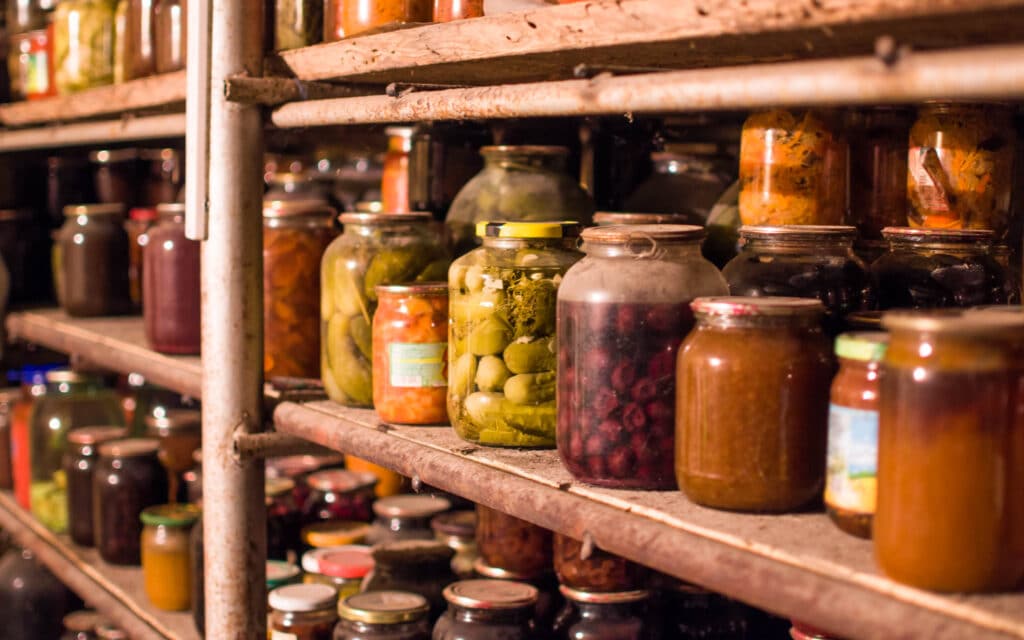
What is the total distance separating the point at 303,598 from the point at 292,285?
440 millimetres

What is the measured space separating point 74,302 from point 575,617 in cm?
153

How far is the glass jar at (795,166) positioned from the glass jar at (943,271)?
0.26 ft

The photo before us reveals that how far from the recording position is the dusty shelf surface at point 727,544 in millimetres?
763

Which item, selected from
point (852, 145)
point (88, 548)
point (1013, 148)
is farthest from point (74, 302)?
point (1013, 148)

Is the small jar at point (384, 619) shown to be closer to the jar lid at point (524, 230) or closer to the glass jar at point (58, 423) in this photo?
the jar lid at point (524, 230)

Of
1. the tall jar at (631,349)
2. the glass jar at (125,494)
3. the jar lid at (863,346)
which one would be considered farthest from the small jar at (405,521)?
the jar lid at (863,346)

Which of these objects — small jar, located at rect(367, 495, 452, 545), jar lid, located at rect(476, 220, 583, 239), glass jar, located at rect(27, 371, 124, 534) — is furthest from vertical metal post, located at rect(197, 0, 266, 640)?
glass jar, located at rect(27, 371, 124, 534)

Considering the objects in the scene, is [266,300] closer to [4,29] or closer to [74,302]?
[74,302]

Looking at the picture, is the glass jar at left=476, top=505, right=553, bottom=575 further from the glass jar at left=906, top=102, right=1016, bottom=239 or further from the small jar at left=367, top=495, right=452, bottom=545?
the glass jar at left=906, top=102, right=1016, bottom=239

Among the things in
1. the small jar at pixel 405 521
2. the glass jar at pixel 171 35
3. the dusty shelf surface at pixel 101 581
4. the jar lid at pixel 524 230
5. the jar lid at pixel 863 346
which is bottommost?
the dusty shelf surface at pixel 101 581

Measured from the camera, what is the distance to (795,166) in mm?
1136

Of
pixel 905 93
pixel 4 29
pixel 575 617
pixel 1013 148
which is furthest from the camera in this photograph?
pixel 4 29

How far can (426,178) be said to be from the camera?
168 cm

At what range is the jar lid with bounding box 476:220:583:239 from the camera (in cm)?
123
